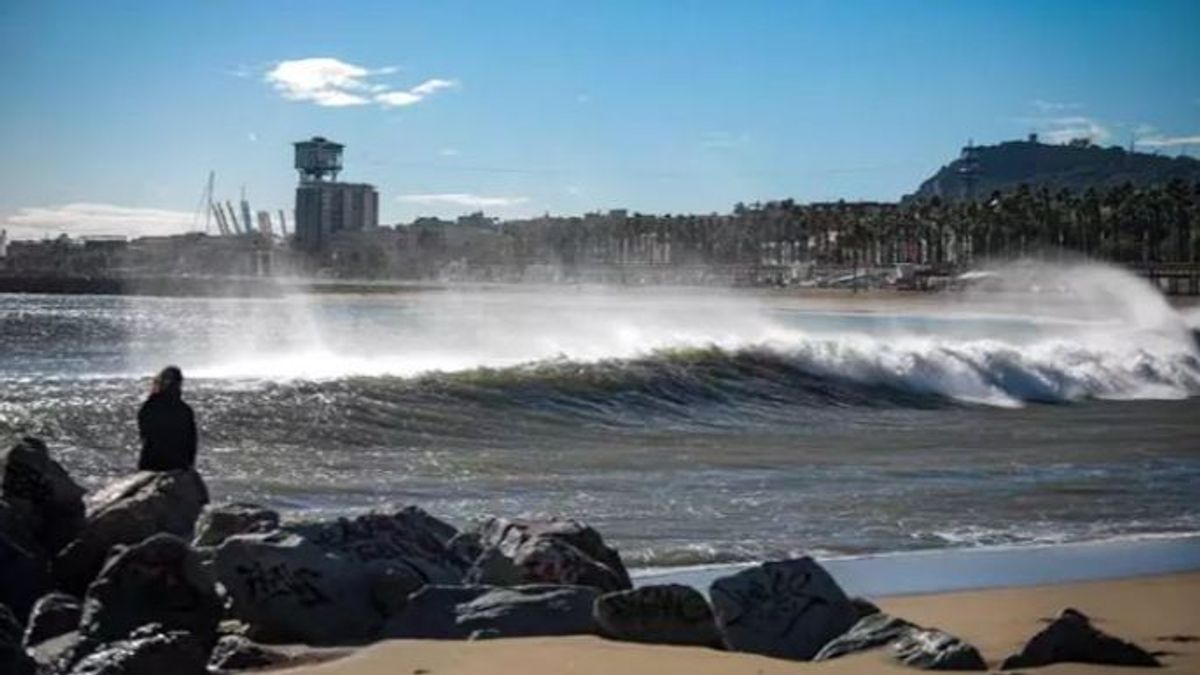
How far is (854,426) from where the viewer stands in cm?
2481

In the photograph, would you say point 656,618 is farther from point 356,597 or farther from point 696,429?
point 696,429

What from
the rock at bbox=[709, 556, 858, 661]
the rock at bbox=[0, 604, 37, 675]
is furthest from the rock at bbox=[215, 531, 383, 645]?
the rock at bbox=[709, 556, 858, 661]

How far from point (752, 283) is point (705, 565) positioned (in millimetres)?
126299

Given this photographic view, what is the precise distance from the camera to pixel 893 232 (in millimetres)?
148625

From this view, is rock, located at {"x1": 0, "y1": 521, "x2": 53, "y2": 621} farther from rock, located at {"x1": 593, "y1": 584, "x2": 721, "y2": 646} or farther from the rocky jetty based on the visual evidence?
rock, located at {"x1": 593, "y1": 584, "x2": 721, "y2": 646}

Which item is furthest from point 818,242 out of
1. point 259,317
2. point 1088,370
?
point 1088,370

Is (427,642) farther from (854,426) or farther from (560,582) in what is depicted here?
(854,426)

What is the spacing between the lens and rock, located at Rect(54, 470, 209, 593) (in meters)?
9.59

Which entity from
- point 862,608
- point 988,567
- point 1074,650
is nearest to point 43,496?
point 862,608

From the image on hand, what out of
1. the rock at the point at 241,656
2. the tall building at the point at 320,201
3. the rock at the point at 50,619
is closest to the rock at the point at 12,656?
the rock at the point at 50,619

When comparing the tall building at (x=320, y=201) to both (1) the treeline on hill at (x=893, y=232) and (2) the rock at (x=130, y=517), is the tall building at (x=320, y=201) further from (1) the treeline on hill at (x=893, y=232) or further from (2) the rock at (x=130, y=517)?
(2) the rock at (x=130, y=517)

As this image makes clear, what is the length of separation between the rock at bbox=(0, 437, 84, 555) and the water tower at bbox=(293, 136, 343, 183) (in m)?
137

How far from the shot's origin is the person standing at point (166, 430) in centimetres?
1057

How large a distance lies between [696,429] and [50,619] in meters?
16.1
